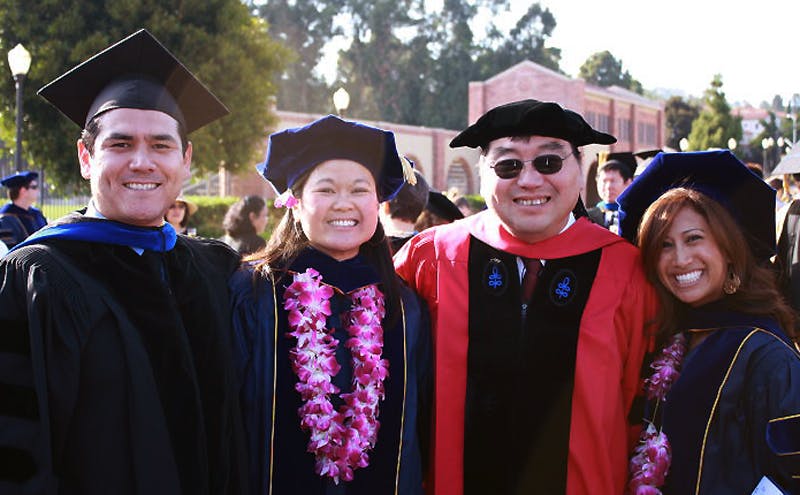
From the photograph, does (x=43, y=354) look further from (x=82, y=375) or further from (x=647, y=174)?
(x=647, y=174)

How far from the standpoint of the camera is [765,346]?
2.57 meters

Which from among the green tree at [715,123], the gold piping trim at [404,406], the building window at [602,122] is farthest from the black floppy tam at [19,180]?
the green tree at [715,123]

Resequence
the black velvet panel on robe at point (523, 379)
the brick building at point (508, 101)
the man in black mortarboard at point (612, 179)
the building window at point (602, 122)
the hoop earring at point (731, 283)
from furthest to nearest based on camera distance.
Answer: the building window at point (602, 122), the brick building at point (508, 101), the man in black mortarboard at point (612, 179), the black velvet panel on robe at point (523, 379), the hoop earring at point (731, 283)

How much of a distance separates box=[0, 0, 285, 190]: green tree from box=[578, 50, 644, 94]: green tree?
6125cm

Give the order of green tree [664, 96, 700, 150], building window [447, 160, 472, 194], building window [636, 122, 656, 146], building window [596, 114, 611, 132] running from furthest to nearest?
green tree [664, 96, 700, 150] → building window [636, 122, 656, 146] → building window [596, 114, 611, 132] → building window [447, 160, 472, 194]

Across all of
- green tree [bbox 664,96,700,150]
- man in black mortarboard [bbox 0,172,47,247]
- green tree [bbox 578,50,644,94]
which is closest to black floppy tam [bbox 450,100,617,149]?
man in black mortarboard [bbox 0,172,47,247]

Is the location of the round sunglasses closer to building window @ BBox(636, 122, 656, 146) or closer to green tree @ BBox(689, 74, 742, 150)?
building window @ BBox(636, 122, 656, 146)

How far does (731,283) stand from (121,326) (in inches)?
82.1

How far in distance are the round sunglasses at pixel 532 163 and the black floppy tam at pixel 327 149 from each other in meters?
0.41

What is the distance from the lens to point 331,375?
276cm

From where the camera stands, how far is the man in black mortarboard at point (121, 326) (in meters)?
2.13

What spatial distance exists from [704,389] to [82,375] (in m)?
1.98

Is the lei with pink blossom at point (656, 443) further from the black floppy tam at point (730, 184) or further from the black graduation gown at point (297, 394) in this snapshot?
the black graduation gown at point (297, 394)

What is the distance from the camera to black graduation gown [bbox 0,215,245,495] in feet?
6.93
